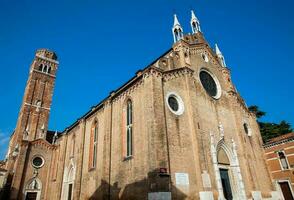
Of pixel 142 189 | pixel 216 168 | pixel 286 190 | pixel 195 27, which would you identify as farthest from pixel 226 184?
pixel 195 27

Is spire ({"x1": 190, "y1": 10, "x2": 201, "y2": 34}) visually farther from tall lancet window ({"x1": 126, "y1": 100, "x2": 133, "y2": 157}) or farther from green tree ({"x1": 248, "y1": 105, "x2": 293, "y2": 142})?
green tree ({"x1": 248, "y1": 105, "x2": 293, "y2": 142})

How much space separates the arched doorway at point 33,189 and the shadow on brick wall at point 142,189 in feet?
46.8

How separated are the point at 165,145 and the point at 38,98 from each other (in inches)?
1136

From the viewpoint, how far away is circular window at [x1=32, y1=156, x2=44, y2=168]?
28477mm

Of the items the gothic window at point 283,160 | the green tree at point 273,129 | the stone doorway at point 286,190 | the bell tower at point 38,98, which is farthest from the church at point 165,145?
the green tree at point 273,129

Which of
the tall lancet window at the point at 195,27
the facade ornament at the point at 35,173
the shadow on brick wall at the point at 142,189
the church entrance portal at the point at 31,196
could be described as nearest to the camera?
the shadow on brick wall at the point at 142,189

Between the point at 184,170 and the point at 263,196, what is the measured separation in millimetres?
9894

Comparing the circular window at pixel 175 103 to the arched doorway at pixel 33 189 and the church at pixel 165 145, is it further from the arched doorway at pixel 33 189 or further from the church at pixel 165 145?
the arched doorway at pixel 33 189

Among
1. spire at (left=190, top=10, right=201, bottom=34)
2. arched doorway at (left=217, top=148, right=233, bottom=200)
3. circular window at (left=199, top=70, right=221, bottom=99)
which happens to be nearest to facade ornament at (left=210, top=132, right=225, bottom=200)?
arched doorway at (left=217, top=148, right=233, bottom=200)

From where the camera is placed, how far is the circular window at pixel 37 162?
93.4ft

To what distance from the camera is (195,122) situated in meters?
16.7

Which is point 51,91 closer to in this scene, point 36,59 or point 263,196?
point 36,59

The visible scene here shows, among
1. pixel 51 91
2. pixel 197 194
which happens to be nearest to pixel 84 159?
pixel 197 194

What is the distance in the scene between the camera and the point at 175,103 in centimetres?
1734
